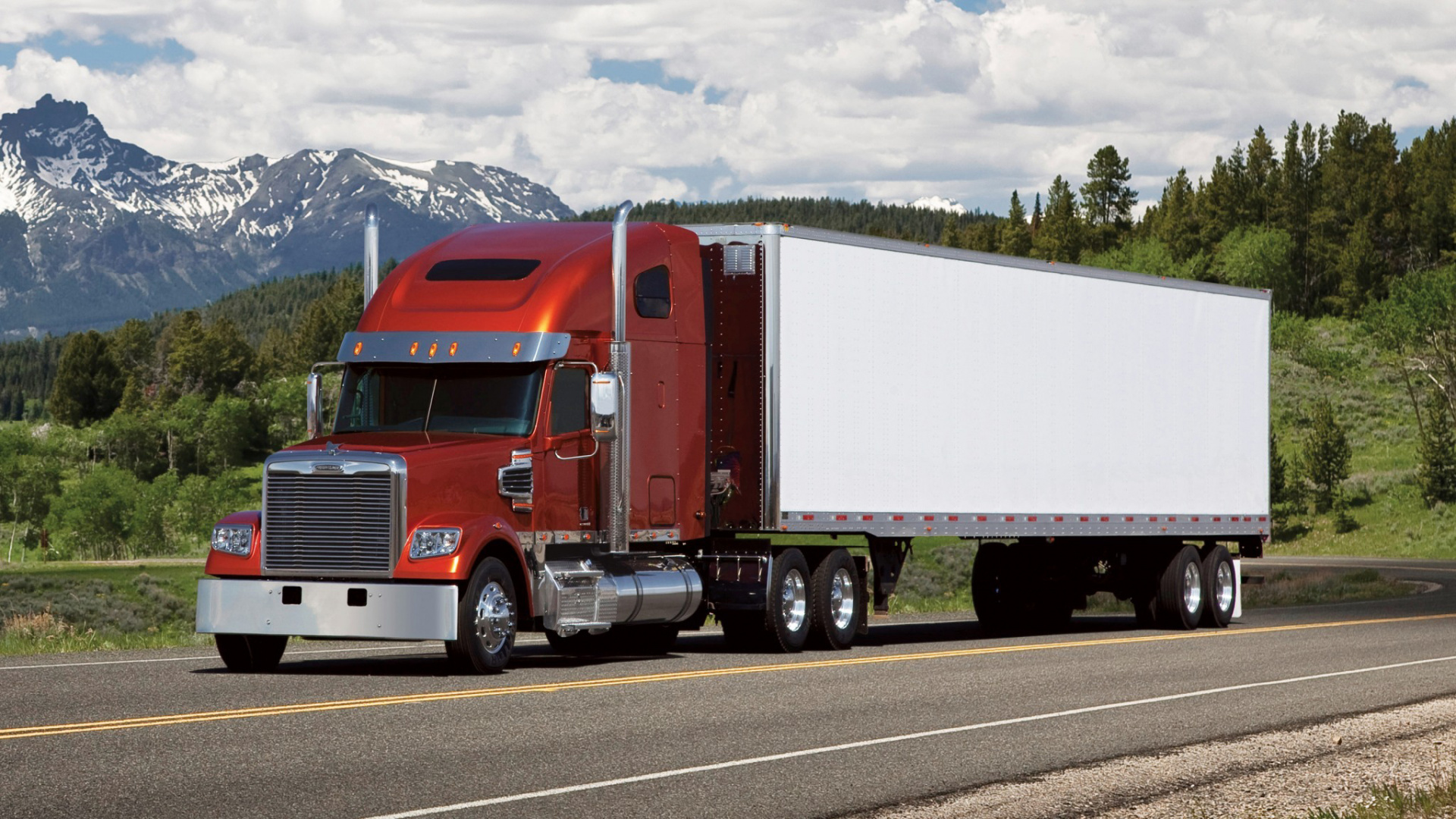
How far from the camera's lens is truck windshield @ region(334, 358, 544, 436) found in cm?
1620

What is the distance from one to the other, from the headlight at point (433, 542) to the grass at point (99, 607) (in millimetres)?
5954

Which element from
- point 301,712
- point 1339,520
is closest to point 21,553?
point 1339,520

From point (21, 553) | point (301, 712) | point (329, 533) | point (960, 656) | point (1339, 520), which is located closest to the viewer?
point (301, 712)

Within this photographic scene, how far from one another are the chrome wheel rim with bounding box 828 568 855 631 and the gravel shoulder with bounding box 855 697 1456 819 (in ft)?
23.1

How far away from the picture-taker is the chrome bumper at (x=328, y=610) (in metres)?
14.6

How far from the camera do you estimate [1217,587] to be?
25.5 meters

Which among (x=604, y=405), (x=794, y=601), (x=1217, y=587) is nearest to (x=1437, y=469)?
(x=1217, y=587)

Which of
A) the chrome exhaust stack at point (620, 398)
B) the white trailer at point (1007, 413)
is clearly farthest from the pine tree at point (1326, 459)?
the chrome exhaust stack at point (620, 398)

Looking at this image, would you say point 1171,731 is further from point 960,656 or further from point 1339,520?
point 1339,520

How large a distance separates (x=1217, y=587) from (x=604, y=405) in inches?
495

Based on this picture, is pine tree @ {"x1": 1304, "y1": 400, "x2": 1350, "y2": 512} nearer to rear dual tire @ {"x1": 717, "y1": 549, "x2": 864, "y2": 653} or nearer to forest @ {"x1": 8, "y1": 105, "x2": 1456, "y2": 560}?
forest @ {"x1": 8, "y1": 105, "x2": 1456, "y2": 560}

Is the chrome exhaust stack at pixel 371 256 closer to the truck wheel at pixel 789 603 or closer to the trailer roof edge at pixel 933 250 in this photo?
the trailer roof edge at pixel 933 250

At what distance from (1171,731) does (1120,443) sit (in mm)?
11112

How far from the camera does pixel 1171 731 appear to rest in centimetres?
1268
